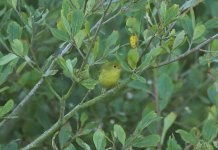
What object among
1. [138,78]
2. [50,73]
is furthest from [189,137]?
[50,73]

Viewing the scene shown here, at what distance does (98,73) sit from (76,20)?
36 centimetres

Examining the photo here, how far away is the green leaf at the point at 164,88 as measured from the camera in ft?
6.34

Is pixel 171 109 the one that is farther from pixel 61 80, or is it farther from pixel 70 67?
pixel 70 67

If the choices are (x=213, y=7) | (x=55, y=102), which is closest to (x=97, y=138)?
(x=55, y=102)

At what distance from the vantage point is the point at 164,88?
196cm

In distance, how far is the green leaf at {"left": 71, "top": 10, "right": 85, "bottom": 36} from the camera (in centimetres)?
125

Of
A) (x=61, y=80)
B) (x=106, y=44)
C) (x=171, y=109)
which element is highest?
(x=106, y=44)

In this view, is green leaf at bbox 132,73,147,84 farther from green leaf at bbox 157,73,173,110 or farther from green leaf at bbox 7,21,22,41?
green leaf at bbox 157,73,173,110

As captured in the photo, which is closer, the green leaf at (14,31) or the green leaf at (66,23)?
the green leaf at (66,23)

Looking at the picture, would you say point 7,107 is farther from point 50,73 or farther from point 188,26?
point 188,26

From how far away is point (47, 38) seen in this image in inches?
79.4

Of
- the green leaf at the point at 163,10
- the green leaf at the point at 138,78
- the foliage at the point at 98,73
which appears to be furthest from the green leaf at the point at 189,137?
the green leaf at the point at 163,10

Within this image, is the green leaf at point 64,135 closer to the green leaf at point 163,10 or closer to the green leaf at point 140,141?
the green leaf at point 140,141

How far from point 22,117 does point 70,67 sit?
881 millimetres
